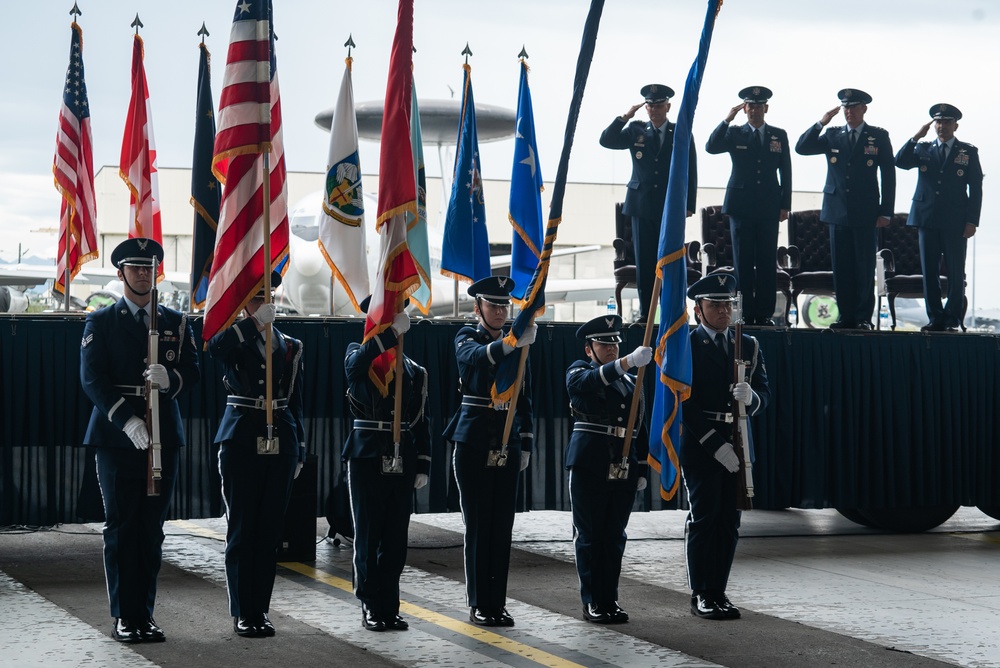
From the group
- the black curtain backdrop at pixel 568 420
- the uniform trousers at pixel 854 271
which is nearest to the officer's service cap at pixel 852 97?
the uniform trousers at pixel 854 271

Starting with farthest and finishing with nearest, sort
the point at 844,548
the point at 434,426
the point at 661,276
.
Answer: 1. the point at 844,548
2. the point at 434,426
3. the point at 661,276

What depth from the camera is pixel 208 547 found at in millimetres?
8922

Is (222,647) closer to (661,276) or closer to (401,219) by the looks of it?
(401,219)

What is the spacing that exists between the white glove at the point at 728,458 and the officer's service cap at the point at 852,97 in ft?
16.1

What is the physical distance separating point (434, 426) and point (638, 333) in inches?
68.2

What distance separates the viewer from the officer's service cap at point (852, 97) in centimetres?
1012

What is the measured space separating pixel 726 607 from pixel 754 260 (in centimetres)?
421

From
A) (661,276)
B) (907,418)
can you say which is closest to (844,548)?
(907,418)

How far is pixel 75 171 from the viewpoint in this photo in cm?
955

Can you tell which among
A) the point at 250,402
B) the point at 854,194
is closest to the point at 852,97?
the point at 854,194

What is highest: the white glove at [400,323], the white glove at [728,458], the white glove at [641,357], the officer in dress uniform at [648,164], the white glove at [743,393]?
the officer in dress uniform at [648,164]

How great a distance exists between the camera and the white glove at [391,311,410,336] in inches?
243

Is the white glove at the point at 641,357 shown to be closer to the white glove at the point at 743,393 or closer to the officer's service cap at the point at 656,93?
the white glove at the point at 743,393

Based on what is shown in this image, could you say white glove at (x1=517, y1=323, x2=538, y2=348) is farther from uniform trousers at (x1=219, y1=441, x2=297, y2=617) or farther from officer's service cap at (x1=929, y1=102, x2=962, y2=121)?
officer's service cap at (x1=929, y1=102, x2=962, y2=121)
